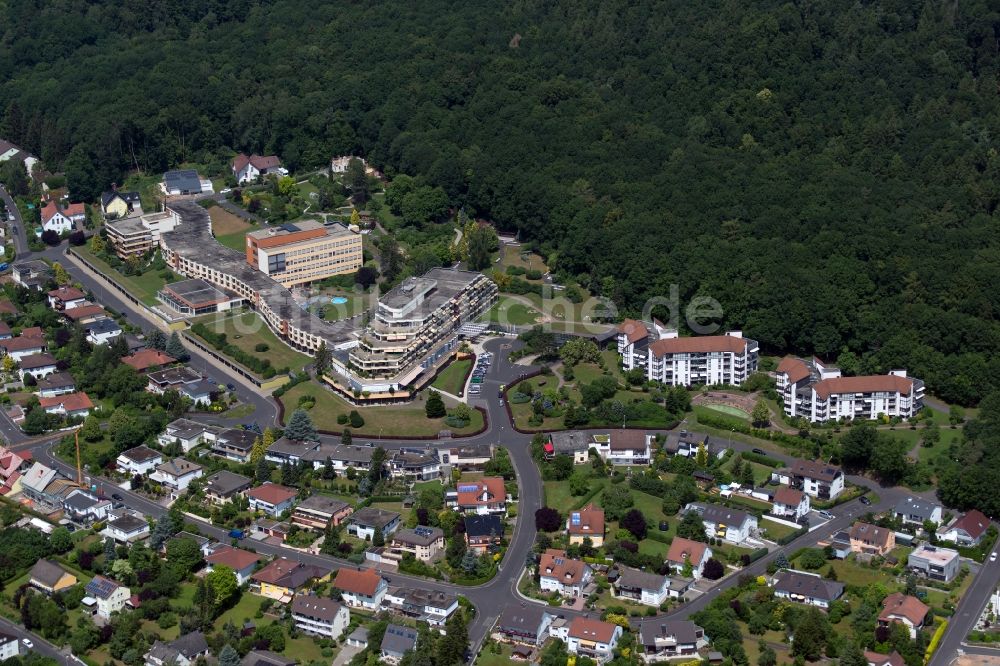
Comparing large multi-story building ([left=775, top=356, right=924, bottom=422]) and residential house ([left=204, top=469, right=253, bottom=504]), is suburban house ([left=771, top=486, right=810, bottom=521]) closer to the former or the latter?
large multi-story building ([left=775, top=356, right=924, bottom=422])

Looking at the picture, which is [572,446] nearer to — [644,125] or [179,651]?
[179,651]

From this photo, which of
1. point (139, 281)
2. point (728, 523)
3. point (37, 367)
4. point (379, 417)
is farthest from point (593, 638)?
point (139, 281)

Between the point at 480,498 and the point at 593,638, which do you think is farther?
the point at 480,498

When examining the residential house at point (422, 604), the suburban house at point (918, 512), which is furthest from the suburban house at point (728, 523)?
the residential house at point (422, 604)

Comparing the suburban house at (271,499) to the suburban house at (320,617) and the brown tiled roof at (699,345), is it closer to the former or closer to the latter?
the suburban house at (320,617)

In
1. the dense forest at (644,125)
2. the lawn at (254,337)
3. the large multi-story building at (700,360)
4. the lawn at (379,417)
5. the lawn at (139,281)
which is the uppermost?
the dense forest at (644,125)

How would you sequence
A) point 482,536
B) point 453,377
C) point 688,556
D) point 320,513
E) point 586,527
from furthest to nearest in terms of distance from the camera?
point 453,377
point 320,513
point 586,527
point 482,536
point 688,556
